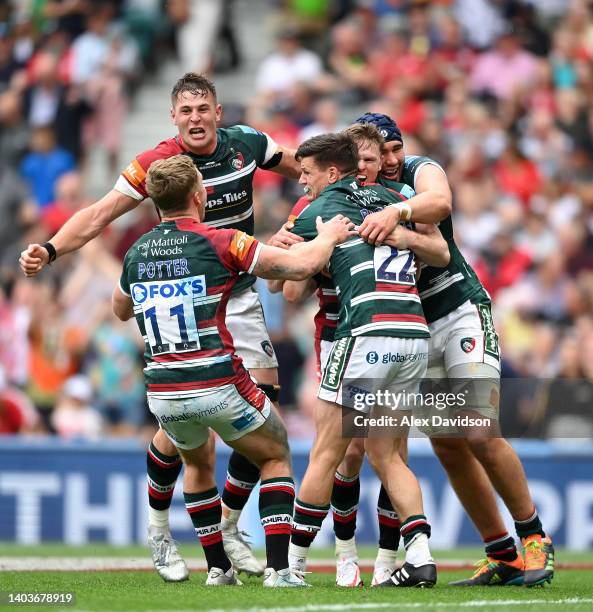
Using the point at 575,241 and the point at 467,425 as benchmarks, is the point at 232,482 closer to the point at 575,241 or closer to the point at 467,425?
the point at 467,425

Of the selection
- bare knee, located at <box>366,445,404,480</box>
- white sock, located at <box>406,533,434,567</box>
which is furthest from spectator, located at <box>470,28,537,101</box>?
white sock, located at <box>406,533,434,567</box>

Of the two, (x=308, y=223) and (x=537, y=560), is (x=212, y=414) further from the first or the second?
(x=537, y=560)

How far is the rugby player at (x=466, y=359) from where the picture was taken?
8320 millimetres

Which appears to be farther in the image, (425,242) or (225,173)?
(225,173)

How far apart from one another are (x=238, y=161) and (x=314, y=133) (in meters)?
7.85

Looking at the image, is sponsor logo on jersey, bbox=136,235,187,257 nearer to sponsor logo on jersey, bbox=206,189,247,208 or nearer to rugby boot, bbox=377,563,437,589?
sponsor logo on jersey, bbox=206,189,247,208

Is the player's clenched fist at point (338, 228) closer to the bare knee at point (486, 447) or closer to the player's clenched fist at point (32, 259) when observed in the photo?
the bare knee at point (486, 447)

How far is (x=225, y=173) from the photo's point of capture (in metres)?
9.00

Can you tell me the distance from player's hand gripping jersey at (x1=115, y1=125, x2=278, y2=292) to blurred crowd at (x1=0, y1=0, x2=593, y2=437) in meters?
5.05

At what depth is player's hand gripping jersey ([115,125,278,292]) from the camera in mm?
8734

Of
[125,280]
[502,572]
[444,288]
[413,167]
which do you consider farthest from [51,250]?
[502,572]

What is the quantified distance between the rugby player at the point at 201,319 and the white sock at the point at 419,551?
66 centimetres

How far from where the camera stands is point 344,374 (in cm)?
779

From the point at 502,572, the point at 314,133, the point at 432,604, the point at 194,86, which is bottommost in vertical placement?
the point at 502,572
